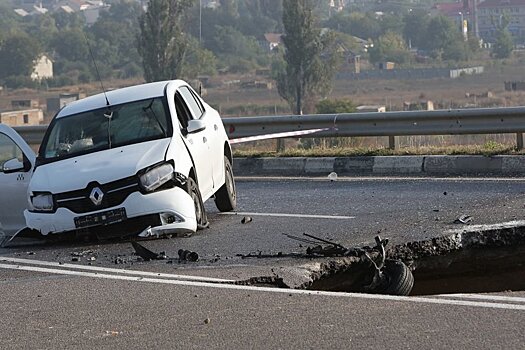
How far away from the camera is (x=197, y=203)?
10703mm

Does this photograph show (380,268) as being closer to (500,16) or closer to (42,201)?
(42,201)

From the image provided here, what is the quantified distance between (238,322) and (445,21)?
139362 millimetres

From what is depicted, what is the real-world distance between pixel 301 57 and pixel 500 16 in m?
80.4

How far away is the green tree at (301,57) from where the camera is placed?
246ft

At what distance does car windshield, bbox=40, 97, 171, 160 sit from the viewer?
437 inches

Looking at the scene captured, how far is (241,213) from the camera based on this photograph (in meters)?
12.3

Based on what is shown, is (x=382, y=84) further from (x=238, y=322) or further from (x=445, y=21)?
(x=238, y=322)

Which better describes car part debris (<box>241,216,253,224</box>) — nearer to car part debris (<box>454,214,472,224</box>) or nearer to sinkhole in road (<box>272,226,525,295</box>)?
car part debris (<box>454,214,472,224</box>)

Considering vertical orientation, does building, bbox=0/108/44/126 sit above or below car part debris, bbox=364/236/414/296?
below

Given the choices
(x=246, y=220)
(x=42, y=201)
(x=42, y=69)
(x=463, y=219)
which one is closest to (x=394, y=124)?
(x=246, y=220)

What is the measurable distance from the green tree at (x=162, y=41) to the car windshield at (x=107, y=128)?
2301 inches

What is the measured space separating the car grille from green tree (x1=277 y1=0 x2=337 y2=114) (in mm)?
63440

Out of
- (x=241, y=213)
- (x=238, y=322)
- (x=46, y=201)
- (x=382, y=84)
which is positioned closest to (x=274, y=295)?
(x=238, y=322)

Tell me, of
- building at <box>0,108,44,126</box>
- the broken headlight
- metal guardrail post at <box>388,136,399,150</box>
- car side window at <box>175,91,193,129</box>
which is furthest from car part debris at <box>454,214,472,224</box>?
building at <box>0,108,44,126</box>
